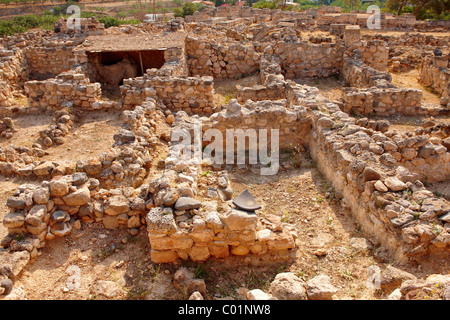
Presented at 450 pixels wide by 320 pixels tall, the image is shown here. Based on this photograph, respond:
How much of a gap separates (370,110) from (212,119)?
4.62 metres

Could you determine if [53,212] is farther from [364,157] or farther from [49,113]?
[49,113]

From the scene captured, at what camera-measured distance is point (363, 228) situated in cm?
506

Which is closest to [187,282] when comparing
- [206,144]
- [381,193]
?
[381,193]

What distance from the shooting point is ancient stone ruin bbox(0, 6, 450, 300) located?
451 centimetres

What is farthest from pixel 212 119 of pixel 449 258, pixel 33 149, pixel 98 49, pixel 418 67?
pixel 418 67

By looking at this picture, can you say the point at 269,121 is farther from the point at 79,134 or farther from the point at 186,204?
the point at 79,134

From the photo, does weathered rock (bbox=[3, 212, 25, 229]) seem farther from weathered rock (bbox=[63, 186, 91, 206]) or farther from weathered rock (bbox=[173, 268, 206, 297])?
weathered rock (bbox=[173, 268, 206, 297])

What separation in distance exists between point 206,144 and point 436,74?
9.31 metres

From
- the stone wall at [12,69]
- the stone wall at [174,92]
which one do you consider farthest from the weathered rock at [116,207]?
the stone wall at [12,69]

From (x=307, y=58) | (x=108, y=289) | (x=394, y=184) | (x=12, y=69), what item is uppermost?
(x=307, y=58)

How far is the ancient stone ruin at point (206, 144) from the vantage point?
4.51 metres

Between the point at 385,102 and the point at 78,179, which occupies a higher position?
the point at 385,102

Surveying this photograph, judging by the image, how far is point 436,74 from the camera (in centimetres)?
1189

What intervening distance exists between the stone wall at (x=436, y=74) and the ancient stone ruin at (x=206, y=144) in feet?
0.22
